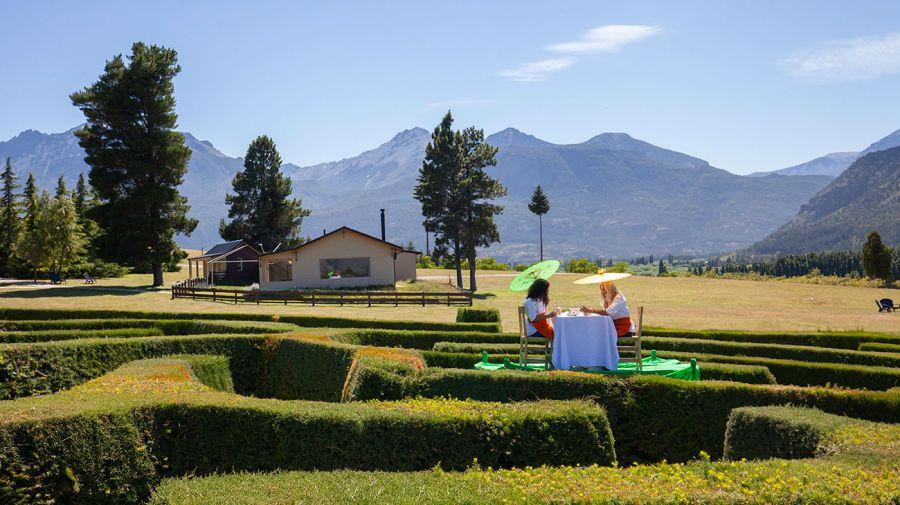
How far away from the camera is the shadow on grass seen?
170 ft

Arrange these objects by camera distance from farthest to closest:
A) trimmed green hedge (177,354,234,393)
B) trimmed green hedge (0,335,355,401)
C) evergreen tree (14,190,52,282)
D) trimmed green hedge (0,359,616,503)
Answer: evergreen tree (14,190,52,282), trimmed green hedge (177,354,234,393), trimmed green hedge (0,335,355,401), trimmed green hedge (0,359,616,503)

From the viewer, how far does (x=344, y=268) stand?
60312 millimetres

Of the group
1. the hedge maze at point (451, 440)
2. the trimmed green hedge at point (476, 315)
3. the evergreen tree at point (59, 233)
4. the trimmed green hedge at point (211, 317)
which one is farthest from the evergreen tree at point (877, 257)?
the evergreen tree at point (59, 233)

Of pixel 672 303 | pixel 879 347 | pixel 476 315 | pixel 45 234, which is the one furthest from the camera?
pixel 45 234

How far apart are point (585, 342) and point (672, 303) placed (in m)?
40.3

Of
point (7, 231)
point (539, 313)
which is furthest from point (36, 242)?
point (539, 313)

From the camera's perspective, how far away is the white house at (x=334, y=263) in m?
59.2

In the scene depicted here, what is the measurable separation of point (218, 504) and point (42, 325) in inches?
809

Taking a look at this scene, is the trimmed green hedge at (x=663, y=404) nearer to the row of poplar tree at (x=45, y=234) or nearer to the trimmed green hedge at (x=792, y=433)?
the trimmed green hedge at (x=792, y=433)

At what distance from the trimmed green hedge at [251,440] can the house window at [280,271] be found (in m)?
50.0

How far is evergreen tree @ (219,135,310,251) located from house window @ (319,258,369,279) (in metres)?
19.5

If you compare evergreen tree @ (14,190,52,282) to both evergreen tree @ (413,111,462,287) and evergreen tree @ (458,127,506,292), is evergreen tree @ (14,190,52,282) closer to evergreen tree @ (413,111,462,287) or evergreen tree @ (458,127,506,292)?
evergreen tree @ (413,111,462,287)

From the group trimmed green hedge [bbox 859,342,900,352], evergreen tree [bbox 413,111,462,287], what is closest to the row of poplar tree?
evergreen tree [bbox 413,111,462,287]

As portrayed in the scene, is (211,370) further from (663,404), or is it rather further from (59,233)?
(59,233)
